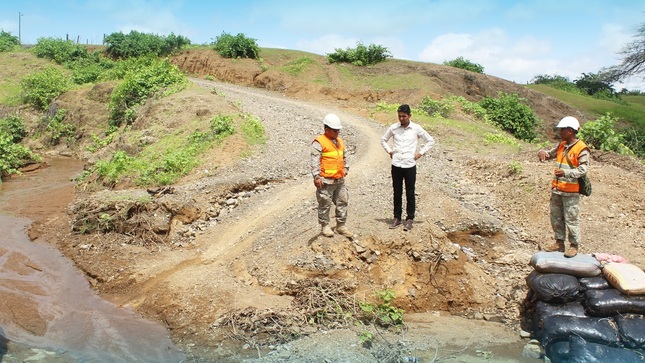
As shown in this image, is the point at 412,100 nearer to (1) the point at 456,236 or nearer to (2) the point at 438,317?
(1) the point at 456,236

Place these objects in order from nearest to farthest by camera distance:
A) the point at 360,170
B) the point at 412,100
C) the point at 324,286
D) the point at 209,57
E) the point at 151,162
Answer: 1. the point at 324,286
2. the point at 360,170
3. the point at 151,162
4. the point at 412,100
5. the point at 209,57

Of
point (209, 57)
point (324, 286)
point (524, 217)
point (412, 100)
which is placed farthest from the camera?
point (209, 57)

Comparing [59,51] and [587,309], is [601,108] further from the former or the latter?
[59,51]

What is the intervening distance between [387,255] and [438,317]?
1072 millimetres

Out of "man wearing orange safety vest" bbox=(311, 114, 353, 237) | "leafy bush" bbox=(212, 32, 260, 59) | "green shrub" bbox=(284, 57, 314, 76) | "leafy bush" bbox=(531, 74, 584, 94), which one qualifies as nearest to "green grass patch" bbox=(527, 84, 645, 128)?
"leafy bush" bbox=(531, 74, 584, 94)

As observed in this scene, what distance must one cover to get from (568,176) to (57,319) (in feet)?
22.2

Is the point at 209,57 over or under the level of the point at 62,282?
over

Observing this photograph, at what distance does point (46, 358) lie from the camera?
6.16 metres

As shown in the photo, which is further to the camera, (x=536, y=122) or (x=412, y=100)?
(x=412, y=100)

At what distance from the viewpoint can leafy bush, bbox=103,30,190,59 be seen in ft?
94.9

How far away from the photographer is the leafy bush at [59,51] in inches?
1087

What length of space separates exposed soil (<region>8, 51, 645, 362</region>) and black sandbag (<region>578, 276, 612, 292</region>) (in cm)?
95

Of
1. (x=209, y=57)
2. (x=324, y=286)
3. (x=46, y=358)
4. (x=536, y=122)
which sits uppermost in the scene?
(x=209, y=57)

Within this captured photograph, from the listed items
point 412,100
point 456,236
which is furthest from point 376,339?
point 412,100
